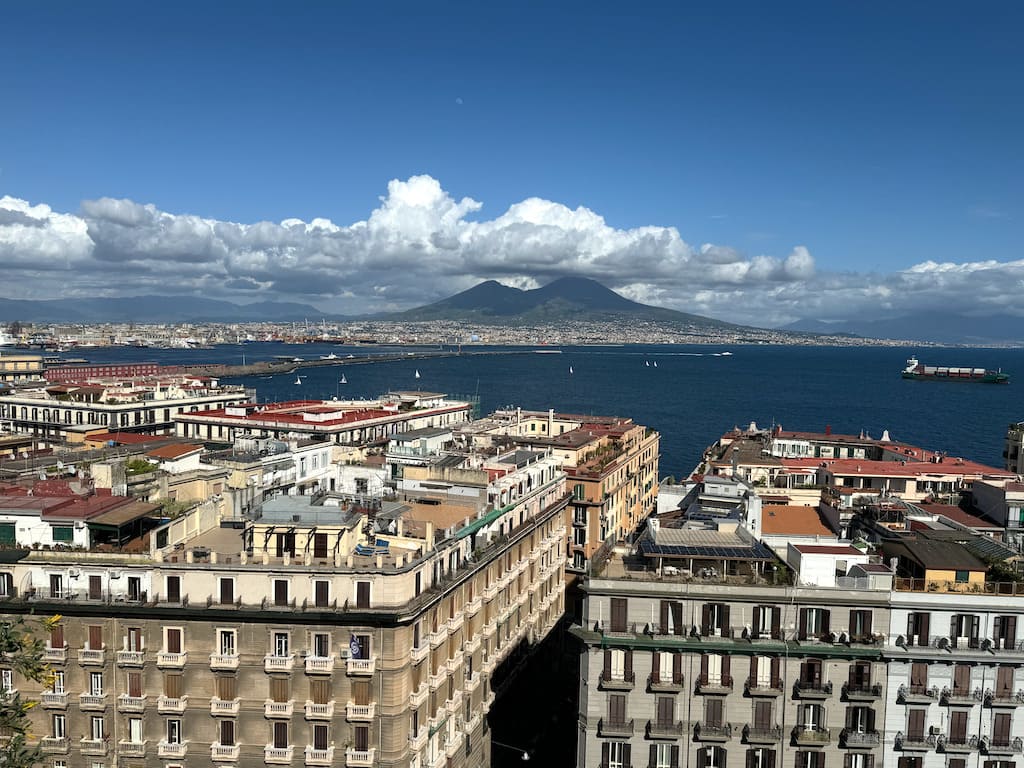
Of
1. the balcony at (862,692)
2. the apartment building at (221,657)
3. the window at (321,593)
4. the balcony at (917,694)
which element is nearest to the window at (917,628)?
the balcony at (917,694)

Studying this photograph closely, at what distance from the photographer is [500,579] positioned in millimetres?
39938

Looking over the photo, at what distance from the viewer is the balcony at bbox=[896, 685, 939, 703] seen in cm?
2797

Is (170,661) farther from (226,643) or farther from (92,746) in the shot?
(92,746)

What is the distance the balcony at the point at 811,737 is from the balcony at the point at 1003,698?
18.1 feet

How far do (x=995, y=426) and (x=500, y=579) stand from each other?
162m

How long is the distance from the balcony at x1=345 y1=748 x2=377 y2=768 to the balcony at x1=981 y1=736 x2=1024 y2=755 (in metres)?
21.4

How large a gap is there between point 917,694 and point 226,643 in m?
24.4

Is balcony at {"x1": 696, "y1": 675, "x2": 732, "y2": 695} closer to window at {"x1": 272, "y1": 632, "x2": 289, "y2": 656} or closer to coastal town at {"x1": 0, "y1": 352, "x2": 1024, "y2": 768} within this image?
coastal town at {"x1": 0, "y1": 352, "x2": 1024, "y2": 768}

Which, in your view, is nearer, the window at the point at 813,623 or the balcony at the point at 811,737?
the balcony at the point at 811,737

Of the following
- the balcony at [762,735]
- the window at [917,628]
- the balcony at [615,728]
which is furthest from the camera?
the balcony at [615,728]

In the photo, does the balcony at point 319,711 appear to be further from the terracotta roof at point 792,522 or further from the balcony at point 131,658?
the terracotta roof at point 792,522

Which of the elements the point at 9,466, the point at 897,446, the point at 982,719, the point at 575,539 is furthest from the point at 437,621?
the point at 897,446

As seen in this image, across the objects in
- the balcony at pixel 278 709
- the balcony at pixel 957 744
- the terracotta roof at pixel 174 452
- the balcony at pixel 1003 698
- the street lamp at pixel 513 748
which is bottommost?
the street lamp at pixel 513 748

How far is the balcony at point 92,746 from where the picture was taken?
29562 millimetres
